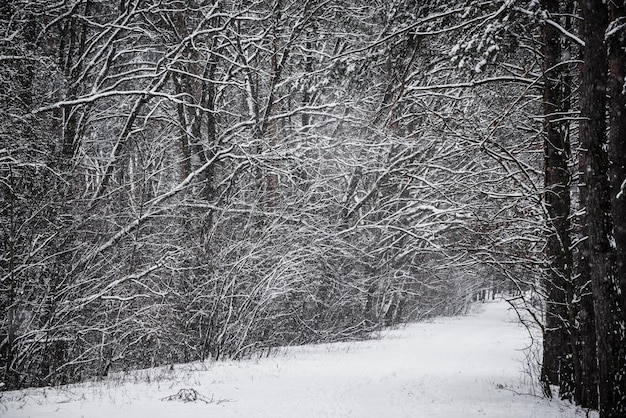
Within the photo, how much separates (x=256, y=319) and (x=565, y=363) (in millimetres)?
7074

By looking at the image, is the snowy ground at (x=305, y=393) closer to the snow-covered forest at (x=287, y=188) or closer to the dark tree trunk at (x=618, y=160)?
the snow-covered forest at (x=287, y=188)

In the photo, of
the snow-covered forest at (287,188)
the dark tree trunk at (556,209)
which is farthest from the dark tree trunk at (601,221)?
the dark tree trunk at (556,209)

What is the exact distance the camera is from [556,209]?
773 cm

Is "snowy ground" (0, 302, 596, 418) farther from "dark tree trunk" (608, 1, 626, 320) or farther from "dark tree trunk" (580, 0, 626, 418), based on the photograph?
"dark tree trunk" (608, 1, 626, 320)

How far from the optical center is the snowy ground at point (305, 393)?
6.17 m

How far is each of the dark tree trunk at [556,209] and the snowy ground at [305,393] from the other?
674 mm

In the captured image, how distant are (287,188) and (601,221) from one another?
11.2 metres

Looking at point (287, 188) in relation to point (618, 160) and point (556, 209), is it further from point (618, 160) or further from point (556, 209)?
point (618, 160)

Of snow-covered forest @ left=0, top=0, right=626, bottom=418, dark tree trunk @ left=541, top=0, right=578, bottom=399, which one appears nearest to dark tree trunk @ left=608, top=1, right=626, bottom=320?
snow-covered forest @ left=0, top=0, right=626, bottom=418

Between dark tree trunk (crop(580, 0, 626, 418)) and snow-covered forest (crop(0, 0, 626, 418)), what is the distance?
20 millimetres

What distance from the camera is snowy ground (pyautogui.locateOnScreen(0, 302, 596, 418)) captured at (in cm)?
617

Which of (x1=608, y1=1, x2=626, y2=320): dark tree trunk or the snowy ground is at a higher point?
(x1=608, y1=1, x2=626, y2=320): dark tree trunk

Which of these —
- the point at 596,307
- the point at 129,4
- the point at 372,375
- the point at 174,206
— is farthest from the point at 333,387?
the point at 129,4

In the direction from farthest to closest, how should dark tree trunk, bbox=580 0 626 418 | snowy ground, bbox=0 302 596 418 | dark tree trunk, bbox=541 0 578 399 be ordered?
dark tree trunk, bbox=541 0 578 399 < snowy ground, bbox=0 302 596 418 < dark tree trunk, bbox=580 0 626 418
